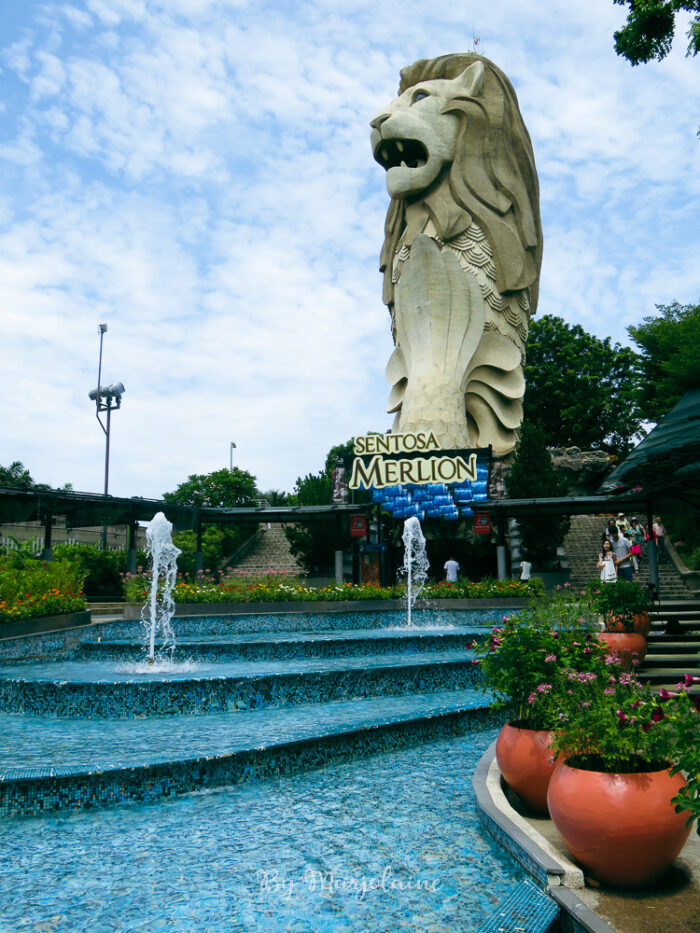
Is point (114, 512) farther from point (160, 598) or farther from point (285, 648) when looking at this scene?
point (285, 648)

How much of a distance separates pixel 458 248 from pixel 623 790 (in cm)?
3966

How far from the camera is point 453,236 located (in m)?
40.0

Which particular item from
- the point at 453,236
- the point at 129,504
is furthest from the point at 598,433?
the point at 129,504

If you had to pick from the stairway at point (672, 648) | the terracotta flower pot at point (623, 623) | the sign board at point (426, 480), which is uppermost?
the sign board at point (426, 480)

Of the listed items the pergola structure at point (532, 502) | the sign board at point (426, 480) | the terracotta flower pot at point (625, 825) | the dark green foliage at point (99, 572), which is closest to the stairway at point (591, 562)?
the pergola structure at point (532, 502)

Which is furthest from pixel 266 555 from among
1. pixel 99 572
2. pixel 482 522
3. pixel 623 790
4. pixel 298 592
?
pixel 623 790

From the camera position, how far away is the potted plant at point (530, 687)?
14.1 feet

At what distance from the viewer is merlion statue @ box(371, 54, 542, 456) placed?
39.2 m

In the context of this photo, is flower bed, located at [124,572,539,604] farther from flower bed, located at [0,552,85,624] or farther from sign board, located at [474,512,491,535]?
sign board, located at [474,512,491,535]

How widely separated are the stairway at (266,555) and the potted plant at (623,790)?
108 feet

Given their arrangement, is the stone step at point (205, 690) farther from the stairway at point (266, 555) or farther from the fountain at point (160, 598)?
the stairway at point (266, 555)

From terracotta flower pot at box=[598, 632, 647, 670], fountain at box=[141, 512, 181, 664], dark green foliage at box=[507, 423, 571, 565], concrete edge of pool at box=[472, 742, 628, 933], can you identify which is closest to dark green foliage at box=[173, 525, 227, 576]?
dark green foliage at box=[507, 423, 571, 565]

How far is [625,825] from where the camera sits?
3.24 m

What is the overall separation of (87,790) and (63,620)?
29.1ft
